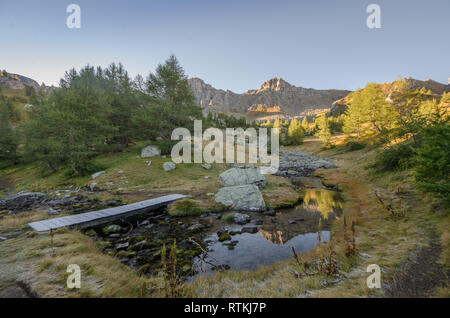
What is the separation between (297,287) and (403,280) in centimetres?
279

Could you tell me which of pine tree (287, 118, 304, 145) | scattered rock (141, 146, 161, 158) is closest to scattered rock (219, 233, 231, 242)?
scattered rock (141, 146, 161, 158)

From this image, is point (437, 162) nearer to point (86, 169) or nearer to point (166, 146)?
point (166, 146)

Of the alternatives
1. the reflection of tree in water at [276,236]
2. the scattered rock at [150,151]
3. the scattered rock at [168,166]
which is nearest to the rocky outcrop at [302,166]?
the scattered rock at [168,166]

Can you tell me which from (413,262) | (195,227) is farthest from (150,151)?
(413,262)

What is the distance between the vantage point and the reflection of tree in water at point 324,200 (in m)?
12.5

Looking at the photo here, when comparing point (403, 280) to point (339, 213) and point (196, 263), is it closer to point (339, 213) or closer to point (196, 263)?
point (196, 263)

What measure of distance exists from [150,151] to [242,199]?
1981 centimetres

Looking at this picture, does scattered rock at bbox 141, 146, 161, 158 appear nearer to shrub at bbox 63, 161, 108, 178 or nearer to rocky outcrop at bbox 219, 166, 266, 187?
shrub at bbox 63, 161, 108, 178

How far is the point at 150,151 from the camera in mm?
26906

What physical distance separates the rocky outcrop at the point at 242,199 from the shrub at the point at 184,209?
6.85 ft

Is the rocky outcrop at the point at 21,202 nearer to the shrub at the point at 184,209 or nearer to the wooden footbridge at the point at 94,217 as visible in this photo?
the wooden footbridge at the point at 94,217

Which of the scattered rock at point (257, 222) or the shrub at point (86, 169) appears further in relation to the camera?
the shrub at point (86, 169)

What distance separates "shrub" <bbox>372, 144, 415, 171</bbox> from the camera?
1435 cm

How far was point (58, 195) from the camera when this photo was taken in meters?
15.8
